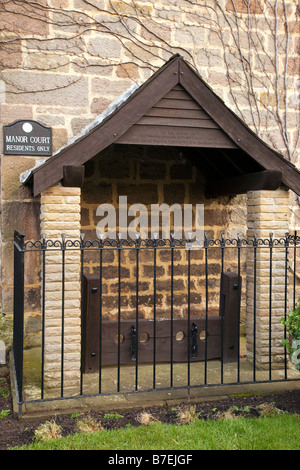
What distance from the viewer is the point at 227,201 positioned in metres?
7.20

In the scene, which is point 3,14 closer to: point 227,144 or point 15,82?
point 15,82

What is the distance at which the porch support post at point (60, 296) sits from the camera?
4.93 metres

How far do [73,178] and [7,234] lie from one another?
5.73ft

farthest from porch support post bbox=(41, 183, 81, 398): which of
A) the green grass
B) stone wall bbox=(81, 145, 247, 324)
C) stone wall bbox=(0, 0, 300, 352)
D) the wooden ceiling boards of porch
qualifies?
stone wall bbox=(81, 145, 247, 324)

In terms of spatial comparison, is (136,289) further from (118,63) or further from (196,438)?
(118,63)

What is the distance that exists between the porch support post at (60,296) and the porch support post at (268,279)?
6.61ft

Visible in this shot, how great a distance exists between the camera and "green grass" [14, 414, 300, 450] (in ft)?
12.2

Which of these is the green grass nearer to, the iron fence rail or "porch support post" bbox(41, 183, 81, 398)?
the iron fence rail

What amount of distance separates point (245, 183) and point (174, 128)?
1.32 meters

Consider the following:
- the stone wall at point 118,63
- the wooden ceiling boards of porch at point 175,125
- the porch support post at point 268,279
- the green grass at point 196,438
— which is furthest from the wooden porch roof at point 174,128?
the green grass at point 196,438

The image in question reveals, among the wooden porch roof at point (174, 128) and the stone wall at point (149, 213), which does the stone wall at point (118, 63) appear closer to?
the stone wall at point (149, 213)

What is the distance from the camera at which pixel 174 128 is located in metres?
5.00

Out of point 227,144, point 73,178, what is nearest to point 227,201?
point 227,144

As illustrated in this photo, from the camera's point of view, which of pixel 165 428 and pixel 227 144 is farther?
pixel 227 144
